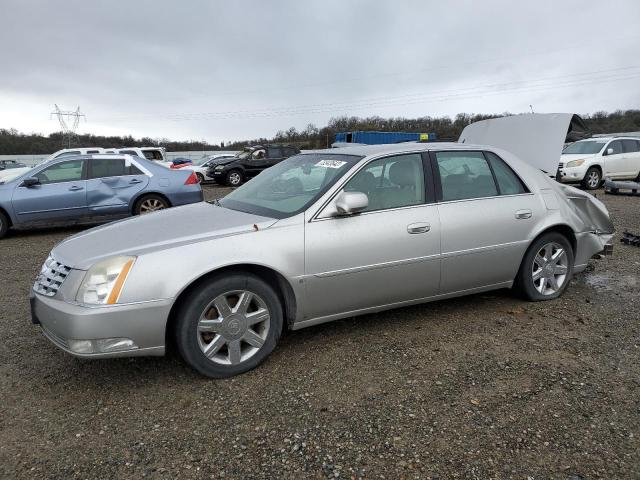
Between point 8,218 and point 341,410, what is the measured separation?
26.5 ft

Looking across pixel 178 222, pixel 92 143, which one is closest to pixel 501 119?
pixel 178 222

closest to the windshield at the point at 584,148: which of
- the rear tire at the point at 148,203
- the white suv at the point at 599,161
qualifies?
the white suv at the point at 599,161

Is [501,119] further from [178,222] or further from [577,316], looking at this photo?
[178,222]

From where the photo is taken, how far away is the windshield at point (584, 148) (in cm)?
1421

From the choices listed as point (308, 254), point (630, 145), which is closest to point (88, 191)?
point (308, 254)

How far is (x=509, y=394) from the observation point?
107 inches

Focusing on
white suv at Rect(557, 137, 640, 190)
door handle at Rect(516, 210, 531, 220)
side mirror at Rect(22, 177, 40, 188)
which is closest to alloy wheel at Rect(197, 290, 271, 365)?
door handle at Rect(516, 210, 531, 220)

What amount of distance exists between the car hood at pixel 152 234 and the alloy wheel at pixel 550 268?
100 inches

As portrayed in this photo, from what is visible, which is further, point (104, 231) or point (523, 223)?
point (523, 223)

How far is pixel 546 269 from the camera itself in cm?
418

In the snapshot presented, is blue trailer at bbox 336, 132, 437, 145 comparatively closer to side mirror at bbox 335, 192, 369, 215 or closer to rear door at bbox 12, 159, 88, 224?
rear door at bbox 12, 159, 88, 224

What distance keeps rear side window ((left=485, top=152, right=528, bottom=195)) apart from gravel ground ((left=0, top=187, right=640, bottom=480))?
43.4 inches

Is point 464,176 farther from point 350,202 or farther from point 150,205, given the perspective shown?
point 150,205

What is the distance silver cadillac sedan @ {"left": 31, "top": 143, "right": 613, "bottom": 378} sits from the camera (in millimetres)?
2684
